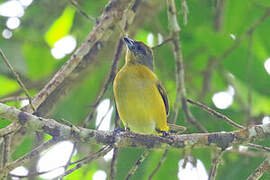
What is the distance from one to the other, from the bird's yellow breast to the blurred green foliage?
0.28m

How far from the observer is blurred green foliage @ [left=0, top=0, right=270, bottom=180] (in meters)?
5.46

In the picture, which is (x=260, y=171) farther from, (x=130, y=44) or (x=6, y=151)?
(x=130, y=44)

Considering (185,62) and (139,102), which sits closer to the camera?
(139,102)

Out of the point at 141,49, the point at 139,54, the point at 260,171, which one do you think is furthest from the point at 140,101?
the point at 260,171

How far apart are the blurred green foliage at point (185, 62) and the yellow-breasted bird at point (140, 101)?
270mm

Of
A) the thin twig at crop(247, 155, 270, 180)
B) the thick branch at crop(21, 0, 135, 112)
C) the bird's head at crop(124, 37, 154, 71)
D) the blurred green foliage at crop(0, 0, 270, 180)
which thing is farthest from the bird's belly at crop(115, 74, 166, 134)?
the thin twig at crop(247, 155, 270, 180)

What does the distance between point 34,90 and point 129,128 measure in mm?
1917

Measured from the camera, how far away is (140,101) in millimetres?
5020

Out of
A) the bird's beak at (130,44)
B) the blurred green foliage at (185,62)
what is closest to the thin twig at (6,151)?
the blurred green foliage at (185,62)

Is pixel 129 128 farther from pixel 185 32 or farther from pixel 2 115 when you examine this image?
pixel 2 115

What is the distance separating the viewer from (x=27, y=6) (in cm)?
596

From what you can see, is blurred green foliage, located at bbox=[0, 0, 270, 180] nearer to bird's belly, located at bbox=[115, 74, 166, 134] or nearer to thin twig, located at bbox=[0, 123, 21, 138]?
bird's belly, located at bbox=[115, 74, 166, 134]

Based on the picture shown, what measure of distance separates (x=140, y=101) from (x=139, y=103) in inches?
0.9

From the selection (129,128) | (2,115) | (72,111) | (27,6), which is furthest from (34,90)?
(2,115)
